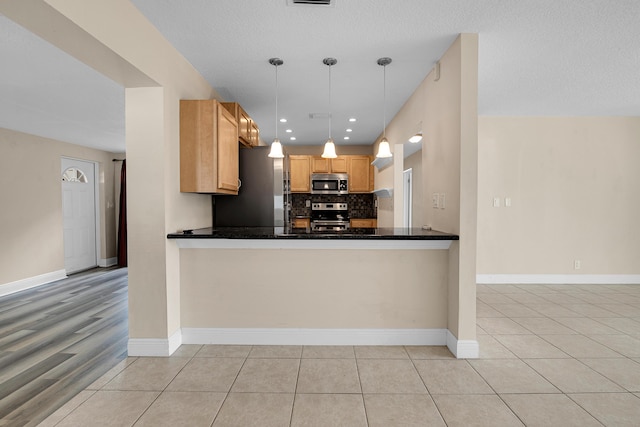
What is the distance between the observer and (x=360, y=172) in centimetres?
614

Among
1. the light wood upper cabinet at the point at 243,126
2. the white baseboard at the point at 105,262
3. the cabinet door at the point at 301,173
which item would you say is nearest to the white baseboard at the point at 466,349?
the light wood upper cabinet at the point at 243,126

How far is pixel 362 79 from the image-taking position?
307 centimetres

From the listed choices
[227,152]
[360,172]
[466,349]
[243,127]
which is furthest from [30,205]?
[466,349]

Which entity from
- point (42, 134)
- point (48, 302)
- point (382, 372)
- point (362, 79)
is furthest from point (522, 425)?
point (42, 134)

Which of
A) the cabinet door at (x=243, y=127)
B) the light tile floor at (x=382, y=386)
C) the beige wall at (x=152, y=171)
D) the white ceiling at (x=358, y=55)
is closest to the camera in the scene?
the light tile floor at (x=382, y=386)

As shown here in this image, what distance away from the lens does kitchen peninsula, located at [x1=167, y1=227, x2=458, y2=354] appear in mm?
2545

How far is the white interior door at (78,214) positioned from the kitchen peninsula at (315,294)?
4.42 m

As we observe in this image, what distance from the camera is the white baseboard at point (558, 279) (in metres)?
4.42

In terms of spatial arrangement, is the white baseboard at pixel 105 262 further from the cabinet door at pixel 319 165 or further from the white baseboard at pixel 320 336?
the white baseboard at pixel 320 336

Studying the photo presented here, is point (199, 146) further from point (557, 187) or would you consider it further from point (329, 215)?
point (557, 187)

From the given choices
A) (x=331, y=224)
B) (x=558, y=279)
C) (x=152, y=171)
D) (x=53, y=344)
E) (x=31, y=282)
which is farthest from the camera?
(x=331, y=224)

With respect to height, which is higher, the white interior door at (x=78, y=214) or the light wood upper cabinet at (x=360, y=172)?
the light wood upper cabinet at (x=360, y=172)

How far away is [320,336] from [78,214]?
5.54 meters

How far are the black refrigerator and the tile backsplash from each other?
3197 millimetres
